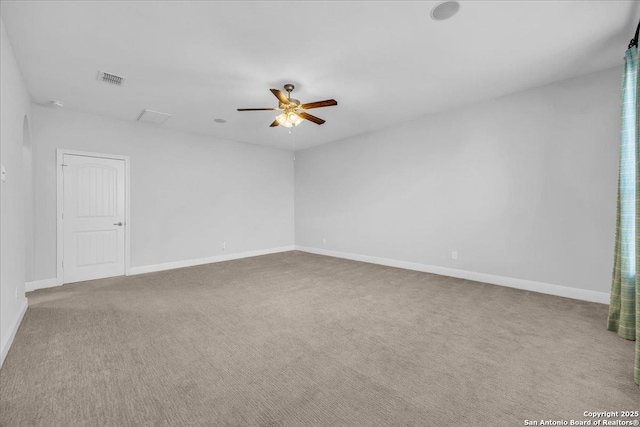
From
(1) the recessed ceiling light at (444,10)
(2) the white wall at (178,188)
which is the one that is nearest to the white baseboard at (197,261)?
(2) the white wall at (178,188)

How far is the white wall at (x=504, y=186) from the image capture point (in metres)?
3.44

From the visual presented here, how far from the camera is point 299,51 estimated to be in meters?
2.85

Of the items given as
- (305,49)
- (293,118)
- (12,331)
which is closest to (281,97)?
(293,118)

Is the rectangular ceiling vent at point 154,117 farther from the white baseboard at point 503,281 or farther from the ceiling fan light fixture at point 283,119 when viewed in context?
the white baseboard at point 503,281

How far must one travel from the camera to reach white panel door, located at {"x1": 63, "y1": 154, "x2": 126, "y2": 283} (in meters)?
4.48

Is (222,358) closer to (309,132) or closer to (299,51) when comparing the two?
(299,51)

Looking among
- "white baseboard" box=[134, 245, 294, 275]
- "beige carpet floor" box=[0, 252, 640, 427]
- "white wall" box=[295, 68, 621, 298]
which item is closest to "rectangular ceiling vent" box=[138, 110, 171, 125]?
"white baseboard" box=[134, 245, 294, 275]

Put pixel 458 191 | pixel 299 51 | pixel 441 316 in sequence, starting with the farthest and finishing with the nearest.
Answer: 1. pixel 458 191
2. pixel 441 316
3. pixel 299 51

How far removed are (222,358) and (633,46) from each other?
468 cm

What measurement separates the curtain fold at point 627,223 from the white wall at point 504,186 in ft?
2.85

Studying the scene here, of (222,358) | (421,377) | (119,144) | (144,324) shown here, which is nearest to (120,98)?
(119,144)

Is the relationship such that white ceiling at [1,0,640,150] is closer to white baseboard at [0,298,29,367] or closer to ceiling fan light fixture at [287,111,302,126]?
ceiling fan light fixture at [287,111,302,126]

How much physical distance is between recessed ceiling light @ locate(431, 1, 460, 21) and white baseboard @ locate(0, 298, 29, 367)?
174 inches

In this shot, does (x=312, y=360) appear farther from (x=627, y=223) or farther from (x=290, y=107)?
(x=627, y=223)
